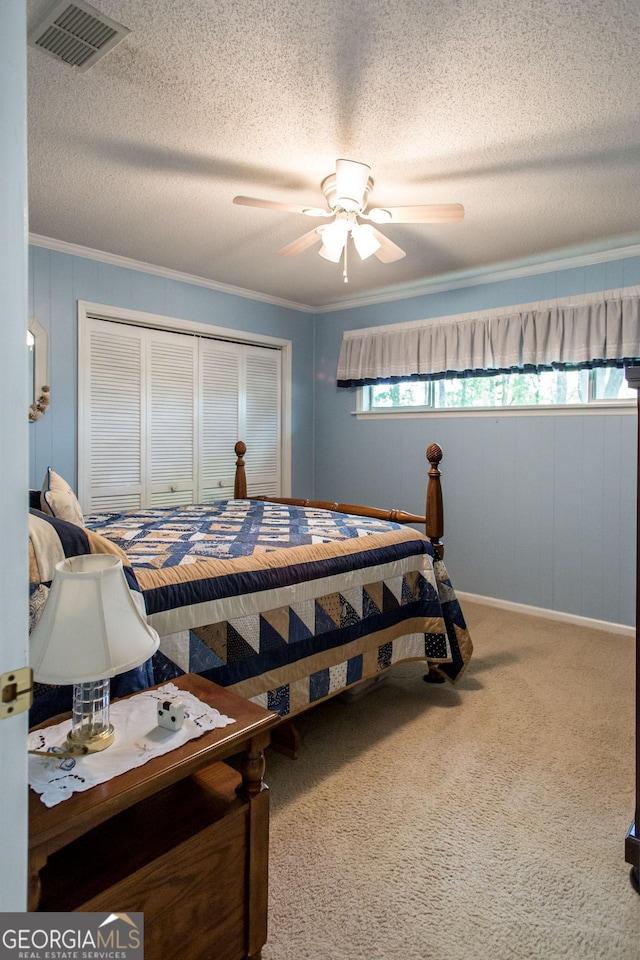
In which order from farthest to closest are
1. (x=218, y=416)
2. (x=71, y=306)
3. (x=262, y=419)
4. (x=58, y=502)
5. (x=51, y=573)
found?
(x=262, y=419) < (x=218, y=416) < (x=71, y=306) < (x=58, y=502) < (x=51, y=573)

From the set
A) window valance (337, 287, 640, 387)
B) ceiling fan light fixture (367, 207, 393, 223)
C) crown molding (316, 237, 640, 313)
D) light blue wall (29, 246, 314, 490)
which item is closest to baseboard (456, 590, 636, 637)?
window valance (337, 287, 640, 387)

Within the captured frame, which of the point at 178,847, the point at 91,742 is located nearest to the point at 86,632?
the point at 91,742

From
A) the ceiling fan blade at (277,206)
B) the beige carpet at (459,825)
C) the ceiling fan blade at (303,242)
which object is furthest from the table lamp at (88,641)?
the ceiling fan blade at (303,242)

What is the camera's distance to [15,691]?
0.73 m

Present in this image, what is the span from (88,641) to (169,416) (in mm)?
3391

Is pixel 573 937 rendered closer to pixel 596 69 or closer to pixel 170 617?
pixel 170 617

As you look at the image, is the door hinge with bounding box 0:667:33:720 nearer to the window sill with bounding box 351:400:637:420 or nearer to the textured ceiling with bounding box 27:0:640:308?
the textured ceiling with bounding box 27:0:640:308

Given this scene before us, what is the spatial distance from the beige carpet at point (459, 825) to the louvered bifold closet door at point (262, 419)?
8.42 feet

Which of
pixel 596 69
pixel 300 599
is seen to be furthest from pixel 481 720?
pixel 596 69

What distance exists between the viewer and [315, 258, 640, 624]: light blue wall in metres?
3.59

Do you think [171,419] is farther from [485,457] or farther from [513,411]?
[513,411]

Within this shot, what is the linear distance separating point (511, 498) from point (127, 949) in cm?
362

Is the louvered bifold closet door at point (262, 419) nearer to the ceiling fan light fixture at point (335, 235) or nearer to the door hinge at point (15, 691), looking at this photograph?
the ceiling fan light fixture at point (335, 235)

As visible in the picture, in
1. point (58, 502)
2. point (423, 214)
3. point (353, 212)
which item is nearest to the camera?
point (58, 502)
